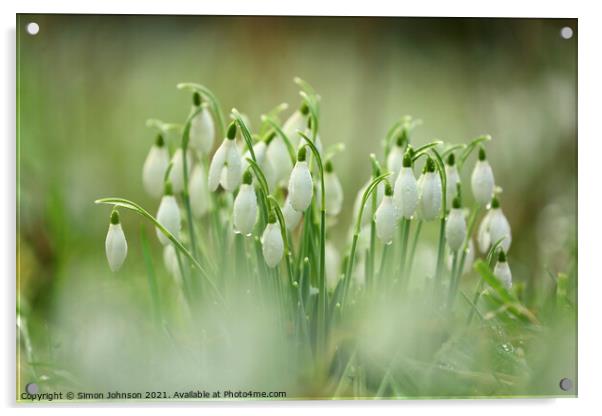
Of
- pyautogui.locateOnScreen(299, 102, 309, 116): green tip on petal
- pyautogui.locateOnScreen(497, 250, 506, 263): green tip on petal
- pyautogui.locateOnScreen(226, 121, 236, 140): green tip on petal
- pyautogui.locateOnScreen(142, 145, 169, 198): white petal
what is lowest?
pyautogui.locateOnScreen(497, 250, 506, 263): green tip on petal

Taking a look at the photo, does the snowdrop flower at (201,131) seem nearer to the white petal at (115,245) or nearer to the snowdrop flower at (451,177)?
the white petal at (115,245)

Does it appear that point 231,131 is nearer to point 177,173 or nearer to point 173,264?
point 177,173

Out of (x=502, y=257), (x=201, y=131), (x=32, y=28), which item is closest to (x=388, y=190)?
(x=502, y=257)

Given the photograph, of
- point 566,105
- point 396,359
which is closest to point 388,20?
point 566,105

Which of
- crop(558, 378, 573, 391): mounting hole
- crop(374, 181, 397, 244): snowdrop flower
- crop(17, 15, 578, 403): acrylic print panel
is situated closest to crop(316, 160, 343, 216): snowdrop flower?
crop(17, 15, 578, 403): acrylic print panel

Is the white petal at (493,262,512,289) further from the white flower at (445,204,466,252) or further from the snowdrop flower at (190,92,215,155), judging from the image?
the snowdrop flower at (190,92,215,155)

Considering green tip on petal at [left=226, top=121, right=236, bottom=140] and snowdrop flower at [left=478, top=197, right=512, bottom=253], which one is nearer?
green tip on petal at [left=226, top=121, right=236, bottom=140]

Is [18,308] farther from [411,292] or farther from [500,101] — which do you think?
[500,101]
